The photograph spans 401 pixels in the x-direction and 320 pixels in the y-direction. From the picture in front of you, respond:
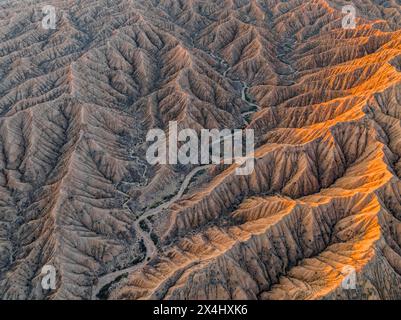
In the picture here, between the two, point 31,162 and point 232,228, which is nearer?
point 232,228

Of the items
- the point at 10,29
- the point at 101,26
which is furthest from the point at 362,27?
the point at 10,29

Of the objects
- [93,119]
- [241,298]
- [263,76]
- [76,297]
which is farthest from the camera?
[263,76]

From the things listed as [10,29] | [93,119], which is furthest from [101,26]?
[93,119]

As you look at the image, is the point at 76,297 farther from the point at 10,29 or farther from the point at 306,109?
the point at 10,29

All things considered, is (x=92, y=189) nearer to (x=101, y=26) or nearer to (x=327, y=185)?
(x=327, y=185)

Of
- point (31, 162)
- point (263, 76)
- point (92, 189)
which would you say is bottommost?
point (92, 189)

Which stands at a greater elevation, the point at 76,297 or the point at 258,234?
the point at 258,234

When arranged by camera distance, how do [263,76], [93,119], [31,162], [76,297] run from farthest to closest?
[263,76], [93,119], [31,162], [76,297]
